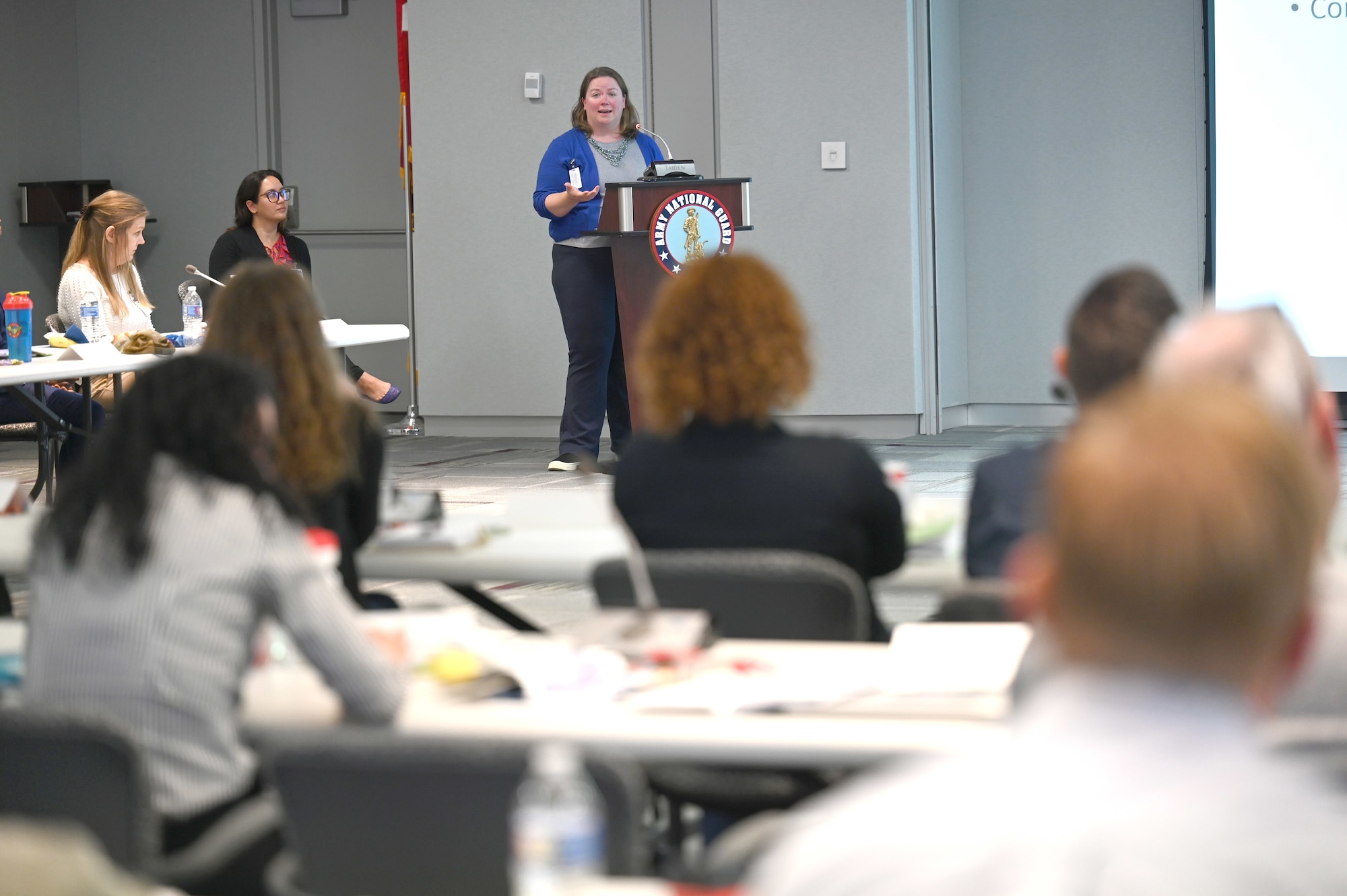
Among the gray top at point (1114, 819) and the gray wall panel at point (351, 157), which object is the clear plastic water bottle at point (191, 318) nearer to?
the gray wall panel at point (351, 157)

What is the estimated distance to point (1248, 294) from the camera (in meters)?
7.76

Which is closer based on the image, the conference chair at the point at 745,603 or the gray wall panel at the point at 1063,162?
the conference chair at the point at 745,603

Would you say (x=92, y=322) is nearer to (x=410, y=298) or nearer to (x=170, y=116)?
(x=410, y=298)

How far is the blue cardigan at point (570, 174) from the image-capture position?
6789mm

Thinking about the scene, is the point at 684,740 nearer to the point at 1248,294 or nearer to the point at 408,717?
the point at 408,717

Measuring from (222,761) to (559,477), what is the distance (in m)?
5.26

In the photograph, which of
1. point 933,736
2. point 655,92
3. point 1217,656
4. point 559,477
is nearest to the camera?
point 1217,656

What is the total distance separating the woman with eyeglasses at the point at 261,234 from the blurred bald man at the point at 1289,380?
19.3 ft

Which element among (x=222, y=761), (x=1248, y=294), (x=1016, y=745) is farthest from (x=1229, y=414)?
(x=1248, y=294)

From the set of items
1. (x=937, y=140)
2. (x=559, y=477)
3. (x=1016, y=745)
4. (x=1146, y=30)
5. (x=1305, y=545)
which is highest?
(x=1146, y=30)

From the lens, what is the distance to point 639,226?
643 centimetres

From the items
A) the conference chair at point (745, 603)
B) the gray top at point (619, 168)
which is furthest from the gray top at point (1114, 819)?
the gray top at point (619, 168)

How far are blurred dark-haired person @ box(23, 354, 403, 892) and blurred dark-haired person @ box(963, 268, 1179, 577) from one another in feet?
3.18

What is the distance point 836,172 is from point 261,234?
9.67ft
